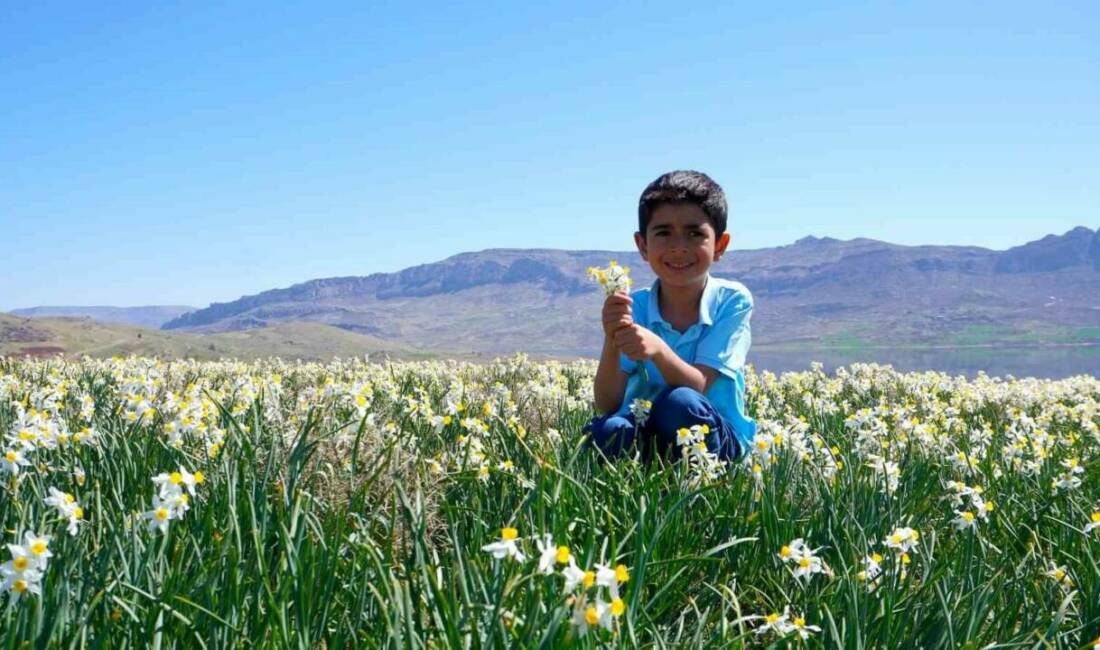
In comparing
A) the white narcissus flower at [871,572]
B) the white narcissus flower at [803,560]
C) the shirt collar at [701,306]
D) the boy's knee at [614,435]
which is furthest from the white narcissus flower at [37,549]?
the shirt collar at [701,306]

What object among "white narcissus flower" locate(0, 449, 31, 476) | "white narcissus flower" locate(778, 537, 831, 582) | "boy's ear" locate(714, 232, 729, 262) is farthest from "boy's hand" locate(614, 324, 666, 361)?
"white narcissus flower" locate(0, 449, 31, 476)

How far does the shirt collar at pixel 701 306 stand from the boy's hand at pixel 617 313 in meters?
0.95

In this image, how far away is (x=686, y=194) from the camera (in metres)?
4.62

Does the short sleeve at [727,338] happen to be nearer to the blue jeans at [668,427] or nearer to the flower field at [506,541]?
the blue jeans at [668,427]

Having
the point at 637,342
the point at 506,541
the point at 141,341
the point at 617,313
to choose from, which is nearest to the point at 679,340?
the point at 637,342

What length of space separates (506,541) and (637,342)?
2.39 meters

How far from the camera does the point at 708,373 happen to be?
4.84m

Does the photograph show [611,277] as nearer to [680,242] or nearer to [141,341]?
[680,242]

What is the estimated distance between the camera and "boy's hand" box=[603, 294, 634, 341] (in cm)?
398

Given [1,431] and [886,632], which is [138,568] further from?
[1,431]

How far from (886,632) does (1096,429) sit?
16.6 feet

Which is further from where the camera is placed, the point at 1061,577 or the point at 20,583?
the point at 1061,577

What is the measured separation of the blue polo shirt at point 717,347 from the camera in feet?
15.9

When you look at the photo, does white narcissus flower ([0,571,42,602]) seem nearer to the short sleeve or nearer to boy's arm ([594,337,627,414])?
boy's arm ([594,337,627,414])
